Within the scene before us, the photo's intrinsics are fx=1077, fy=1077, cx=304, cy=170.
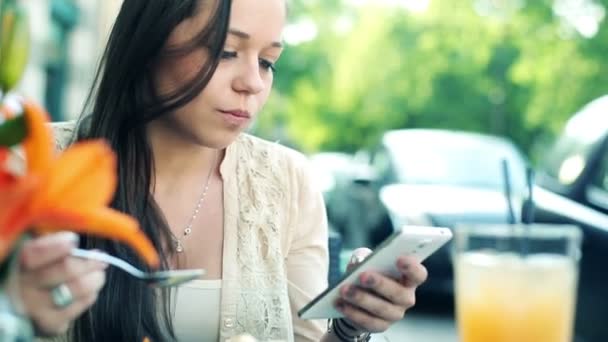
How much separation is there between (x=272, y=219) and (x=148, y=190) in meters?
0.34

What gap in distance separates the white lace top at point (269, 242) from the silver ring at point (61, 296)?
1.07m

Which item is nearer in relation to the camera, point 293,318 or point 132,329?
point 132,329

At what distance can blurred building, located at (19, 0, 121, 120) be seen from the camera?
51.5ft

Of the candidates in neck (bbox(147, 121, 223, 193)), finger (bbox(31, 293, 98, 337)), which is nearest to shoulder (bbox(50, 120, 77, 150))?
neck (bbox(147, 121, 223, 193))

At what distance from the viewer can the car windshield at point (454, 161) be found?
9820 mm

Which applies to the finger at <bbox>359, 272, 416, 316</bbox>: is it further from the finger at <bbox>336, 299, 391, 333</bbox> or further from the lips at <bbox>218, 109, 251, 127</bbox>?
the lips at <bbox>218, 109, 251, 127</bbox>

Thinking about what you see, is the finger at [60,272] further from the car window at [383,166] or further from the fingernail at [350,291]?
the car window at [383,166]

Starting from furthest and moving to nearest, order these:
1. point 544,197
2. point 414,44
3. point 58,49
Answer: point 414,44, point 58,49, point 544,197

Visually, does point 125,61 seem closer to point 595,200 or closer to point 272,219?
point 272,219

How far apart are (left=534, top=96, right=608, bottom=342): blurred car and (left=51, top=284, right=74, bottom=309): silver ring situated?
403 cm

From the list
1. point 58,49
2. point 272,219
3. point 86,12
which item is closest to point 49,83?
point 58,49

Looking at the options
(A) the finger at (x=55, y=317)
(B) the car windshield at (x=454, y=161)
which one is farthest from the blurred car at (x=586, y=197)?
(A) the finger at (x=55, y=317)

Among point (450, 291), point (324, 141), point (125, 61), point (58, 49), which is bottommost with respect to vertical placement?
point (324, 141)

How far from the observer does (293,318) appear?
246 centimetres
